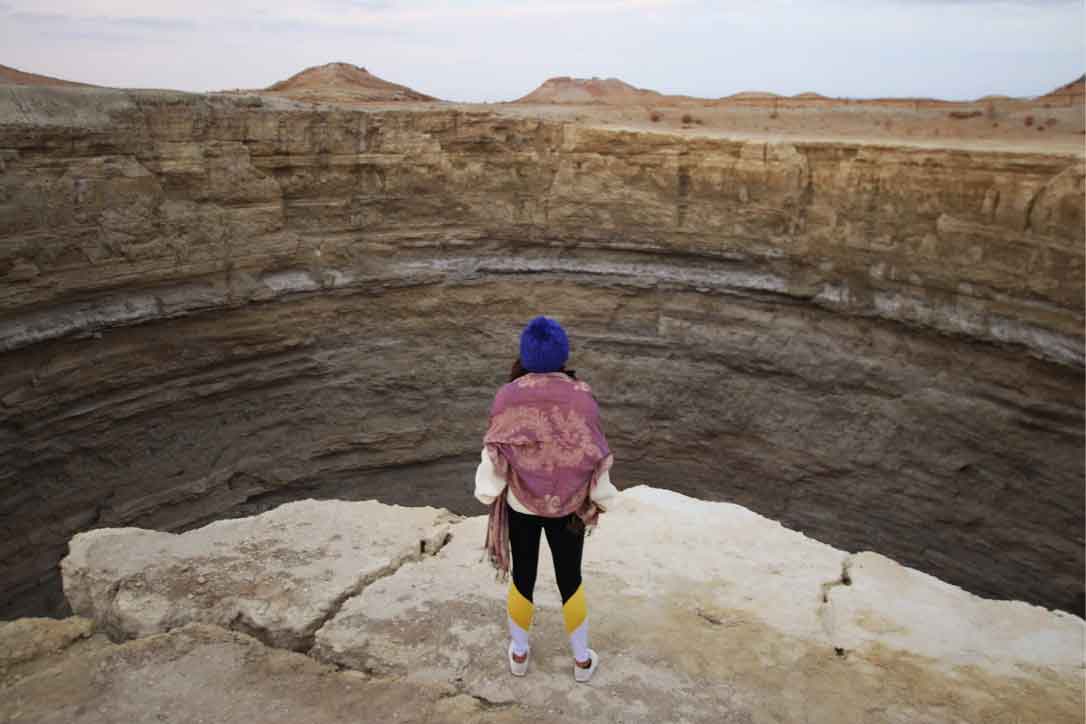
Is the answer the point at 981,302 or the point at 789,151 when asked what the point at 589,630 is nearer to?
the point at 981,302

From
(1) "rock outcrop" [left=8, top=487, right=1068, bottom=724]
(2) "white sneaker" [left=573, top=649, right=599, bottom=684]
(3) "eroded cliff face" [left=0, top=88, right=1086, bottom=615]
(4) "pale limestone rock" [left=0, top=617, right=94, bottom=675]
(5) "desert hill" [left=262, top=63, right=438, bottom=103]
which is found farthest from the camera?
(5) "desert hill" [left=262, top=63, right=438, bottom=103]

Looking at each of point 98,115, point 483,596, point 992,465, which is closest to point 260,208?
point 98,115

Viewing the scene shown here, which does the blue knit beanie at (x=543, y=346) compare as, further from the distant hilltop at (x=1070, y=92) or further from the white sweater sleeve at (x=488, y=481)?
the distant hilltop at (x=1070, y=92)

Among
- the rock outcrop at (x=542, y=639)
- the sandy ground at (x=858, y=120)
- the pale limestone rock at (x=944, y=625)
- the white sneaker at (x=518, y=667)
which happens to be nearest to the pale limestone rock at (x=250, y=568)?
the rock outcrop at (x=542, y=639)

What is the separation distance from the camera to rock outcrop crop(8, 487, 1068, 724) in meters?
3.01

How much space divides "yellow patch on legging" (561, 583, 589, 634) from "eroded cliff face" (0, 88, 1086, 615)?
6.48 meters

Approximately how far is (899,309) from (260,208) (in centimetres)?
A: 724

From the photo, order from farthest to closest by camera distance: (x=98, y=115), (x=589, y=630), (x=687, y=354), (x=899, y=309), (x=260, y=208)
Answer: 1. (x=687, y=354)
2. (x=260, y=208)
3. (x=899, y=309)
4. (x=98, y=115)
5. (x=589, y=630)

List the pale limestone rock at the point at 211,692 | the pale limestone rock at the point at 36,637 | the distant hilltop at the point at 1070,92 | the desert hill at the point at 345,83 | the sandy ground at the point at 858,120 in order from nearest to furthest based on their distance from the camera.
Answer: the pale limestone rock at the point at 211,692 → the pale limestone rock at the point at 36,637 → the sandy ground at the point at 858,120 → the distant hilltop at the point at 1070,92 → the desert hill at the point at 345,83

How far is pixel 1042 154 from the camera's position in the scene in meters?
7.51

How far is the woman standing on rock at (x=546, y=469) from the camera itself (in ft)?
9.74

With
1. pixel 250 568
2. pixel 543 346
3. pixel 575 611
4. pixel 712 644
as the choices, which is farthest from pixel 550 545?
pixel 250 568

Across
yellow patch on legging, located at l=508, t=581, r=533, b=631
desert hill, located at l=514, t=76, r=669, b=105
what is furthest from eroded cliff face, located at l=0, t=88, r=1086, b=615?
desert hill, located at l=514, t=76, r=669, b=105

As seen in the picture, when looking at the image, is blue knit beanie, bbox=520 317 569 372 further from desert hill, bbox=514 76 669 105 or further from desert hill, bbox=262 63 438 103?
Answer: desert hill, bbox=514 76 669 105
